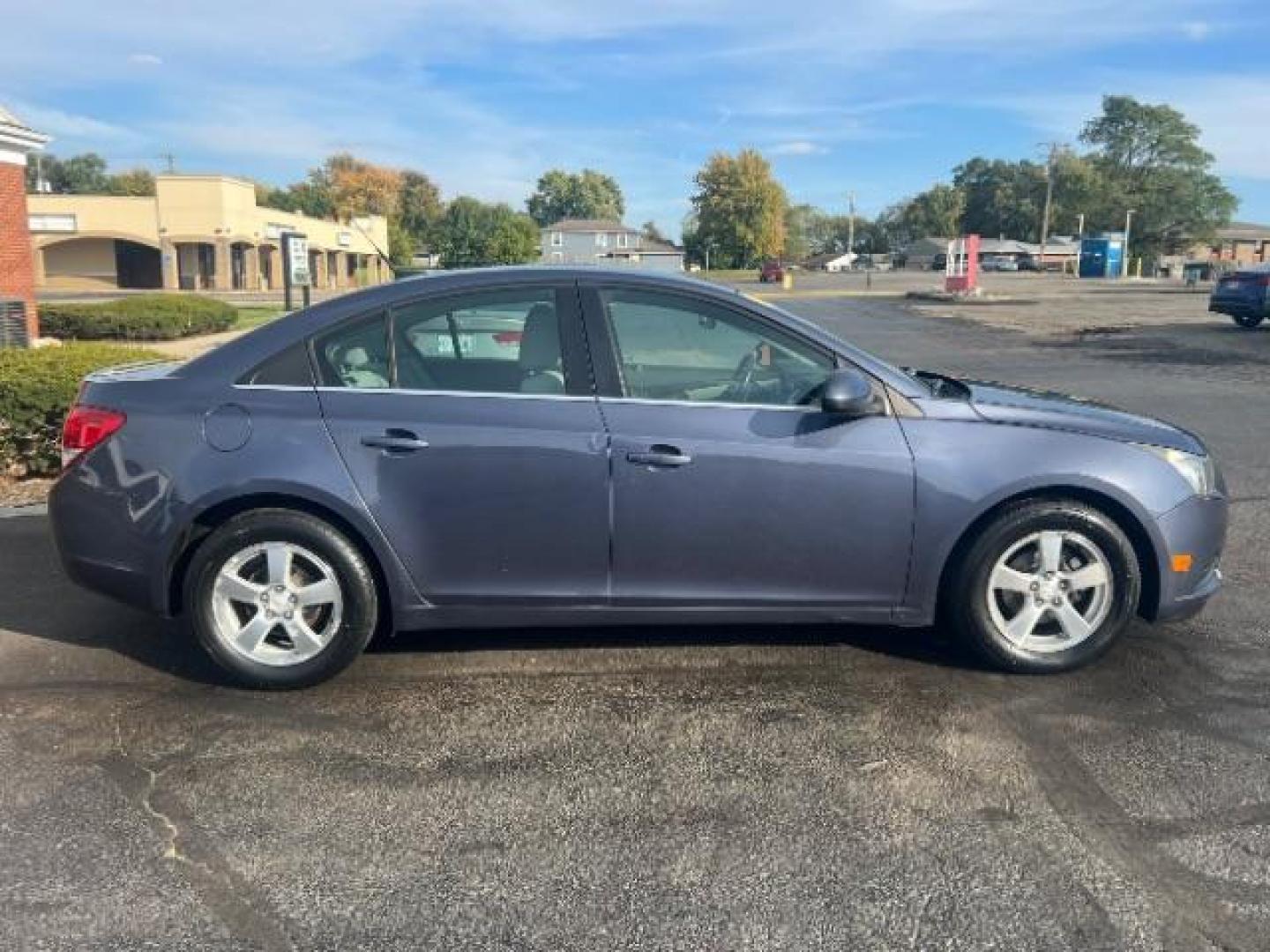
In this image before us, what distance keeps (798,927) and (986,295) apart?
43240mm

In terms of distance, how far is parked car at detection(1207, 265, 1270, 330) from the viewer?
23.8 meters

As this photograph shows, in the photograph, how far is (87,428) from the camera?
161 inches

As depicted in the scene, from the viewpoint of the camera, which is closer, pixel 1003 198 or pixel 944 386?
pixel 944 386

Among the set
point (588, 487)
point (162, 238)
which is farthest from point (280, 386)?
point (162, 238)

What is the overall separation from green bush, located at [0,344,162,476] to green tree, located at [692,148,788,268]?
108 metres

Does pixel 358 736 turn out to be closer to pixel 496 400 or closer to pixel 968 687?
pixel 496 400

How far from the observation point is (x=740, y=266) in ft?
371

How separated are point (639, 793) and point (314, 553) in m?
1.58

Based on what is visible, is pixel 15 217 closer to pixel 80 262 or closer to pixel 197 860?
pixel 197 860

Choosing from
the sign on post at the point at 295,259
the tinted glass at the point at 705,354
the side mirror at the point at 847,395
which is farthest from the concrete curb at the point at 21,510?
the sign on post at the point at 295,259

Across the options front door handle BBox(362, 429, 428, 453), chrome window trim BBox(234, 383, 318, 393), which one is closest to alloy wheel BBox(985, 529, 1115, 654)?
front door handle BBox(362, 429, 428, 453)

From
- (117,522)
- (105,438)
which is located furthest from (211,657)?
(105,438)

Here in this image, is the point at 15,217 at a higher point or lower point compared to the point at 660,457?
higher

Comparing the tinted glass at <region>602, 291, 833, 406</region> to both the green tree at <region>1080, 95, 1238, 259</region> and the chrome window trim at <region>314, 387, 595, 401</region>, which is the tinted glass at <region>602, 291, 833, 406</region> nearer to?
the chrome window trim at <region>314, 387, 595, 401</region>
